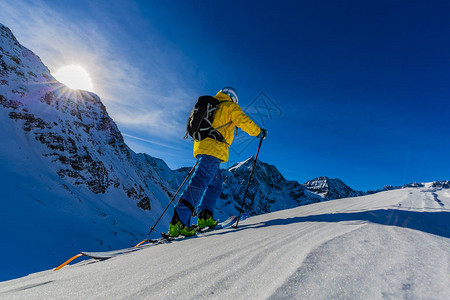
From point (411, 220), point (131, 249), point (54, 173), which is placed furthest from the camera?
point (54, 173)

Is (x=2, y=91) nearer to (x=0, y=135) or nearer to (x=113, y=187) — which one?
(x=0, y=135)

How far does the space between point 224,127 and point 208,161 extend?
0.72m

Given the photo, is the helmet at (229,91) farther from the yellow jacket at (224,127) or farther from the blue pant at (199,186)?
the blue pant at (199,186)

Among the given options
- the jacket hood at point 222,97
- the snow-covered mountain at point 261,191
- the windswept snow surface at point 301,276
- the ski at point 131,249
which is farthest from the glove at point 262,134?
the snow-covered mountain at point 261,191

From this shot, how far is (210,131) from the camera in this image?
353cm

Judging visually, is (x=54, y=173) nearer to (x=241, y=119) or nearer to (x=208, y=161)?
(x=208, y=161)

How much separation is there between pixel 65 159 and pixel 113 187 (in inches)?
190

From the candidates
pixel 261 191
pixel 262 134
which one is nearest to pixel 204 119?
pixel 262 134

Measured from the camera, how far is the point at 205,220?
388 cm

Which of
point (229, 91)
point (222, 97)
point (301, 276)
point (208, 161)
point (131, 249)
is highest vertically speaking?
point (229, 91)

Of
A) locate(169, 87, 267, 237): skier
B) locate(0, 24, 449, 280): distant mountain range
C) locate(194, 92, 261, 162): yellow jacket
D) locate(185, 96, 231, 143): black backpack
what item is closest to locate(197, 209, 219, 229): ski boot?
locate(169, 87, 267, 237): skier

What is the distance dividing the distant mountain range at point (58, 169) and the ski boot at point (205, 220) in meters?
6.77

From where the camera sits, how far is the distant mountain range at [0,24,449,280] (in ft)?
27.1

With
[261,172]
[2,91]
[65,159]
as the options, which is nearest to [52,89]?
[2,91]
